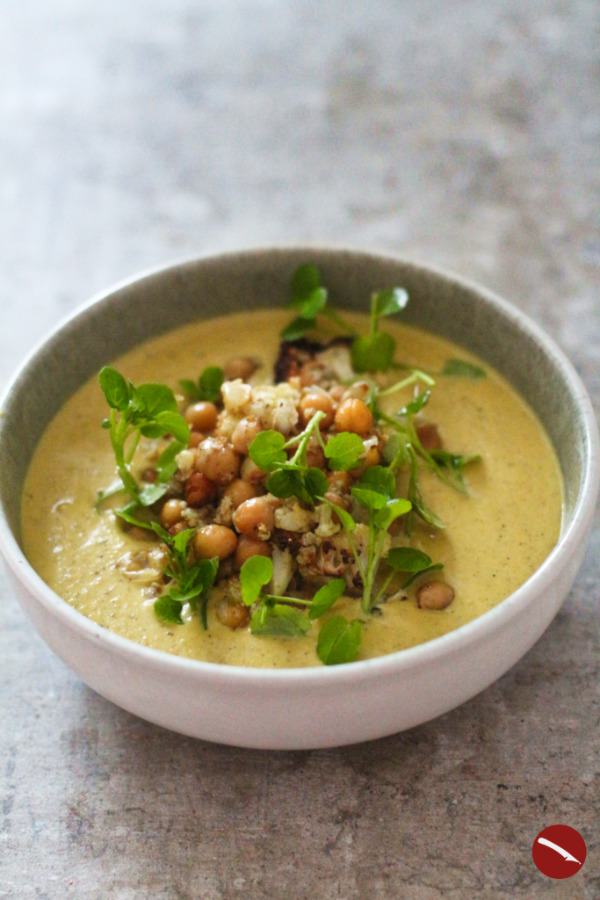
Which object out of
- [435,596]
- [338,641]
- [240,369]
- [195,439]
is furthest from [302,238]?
[338,641]

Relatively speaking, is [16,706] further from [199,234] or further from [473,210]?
[473,210]

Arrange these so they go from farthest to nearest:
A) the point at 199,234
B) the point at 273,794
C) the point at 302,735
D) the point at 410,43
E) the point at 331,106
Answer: the point at 410,43 → the point at 331,106 → the point at 199,234 → the point at 273,794 → the point at 302,735

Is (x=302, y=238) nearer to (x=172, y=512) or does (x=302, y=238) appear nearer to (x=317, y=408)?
(x=317, y=408)

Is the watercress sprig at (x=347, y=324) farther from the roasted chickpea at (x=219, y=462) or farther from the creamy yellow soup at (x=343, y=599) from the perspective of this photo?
the roasted chickpea at (x=219, y=462)

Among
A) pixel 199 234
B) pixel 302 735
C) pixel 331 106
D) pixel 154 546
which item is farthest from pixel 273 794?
pixel 331 106

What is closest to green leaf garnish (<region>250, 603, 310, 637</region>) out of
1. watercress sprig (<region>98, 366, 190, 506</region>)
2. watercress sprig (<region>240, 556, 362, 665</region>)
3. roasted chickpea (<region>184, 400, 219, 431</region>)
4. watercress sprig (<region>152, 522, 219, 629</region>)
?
watercress sprig (<region>240, 556, 362, 665</region>)
